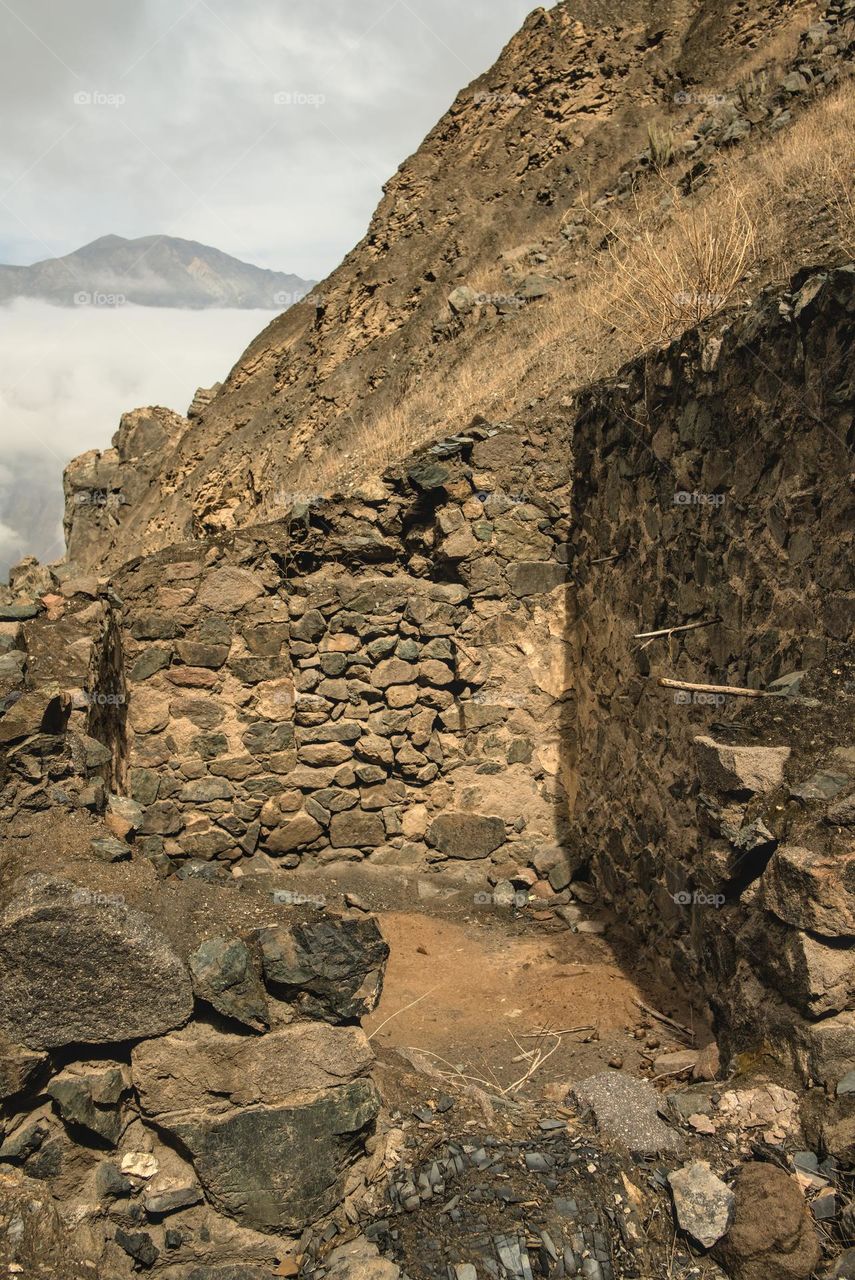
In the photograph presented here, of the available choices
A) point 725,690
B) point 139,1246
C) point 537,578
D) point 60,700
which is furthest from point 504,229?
point 139,1246

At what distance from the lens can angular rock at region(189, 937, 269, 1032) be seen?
3.21m

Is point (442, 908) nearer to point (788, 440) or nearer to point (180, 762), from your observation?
point (180, 762)

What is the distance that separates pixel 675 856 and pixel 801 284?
2684 mm

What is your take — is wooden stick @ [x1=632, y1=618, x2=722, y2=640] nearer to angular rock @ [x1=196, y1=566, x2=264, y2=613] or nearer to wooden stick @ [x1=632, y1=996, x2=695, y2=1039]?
wooden stick @ [x1=632, y1=996, x2=695, y2=1039]

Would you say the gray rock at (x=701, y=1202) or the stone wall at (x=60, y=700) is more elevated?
the stone wall at (x=60, y=700)

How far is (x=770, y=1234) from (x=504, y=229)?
13760 mm

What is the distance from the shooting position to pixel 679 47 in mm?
13820

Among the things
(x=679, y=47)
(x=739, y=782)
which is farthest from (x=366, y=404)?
(x=739, y=782)

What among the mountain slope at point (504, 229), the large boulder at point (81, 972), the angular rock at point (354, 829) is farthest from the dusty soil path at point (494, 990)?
the mountain slope at point (504, 229)

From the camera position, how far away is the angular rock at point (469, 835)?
19.8 ft

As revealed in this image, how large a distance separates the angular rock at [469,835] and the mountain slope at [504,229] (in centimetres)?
327

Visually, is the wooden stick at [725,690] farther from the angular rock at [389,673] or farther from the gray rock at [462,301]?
the gray rock at [462,301]

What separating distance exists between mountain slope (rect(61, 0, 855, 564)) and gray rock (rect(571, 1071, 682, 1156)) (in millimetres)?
5469

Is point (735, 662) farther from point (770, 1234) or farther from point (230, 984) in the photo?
point (230, 984)
